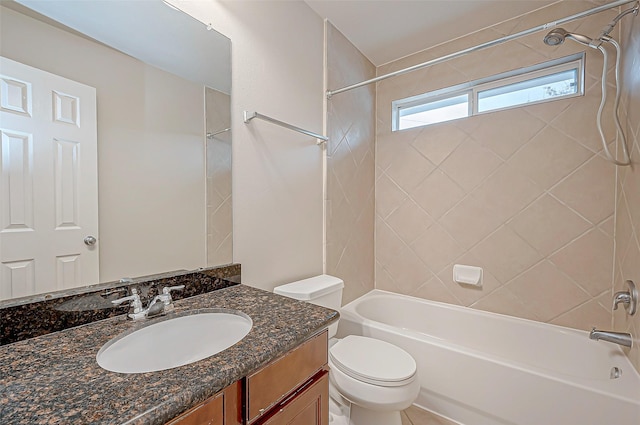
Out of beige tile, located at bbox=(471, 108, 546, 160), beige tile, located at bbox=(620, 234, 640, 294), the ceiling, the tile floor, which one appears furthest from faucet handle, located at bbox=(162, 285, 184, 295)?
beige tile, located at bbox=(471, 108, 546, 160)

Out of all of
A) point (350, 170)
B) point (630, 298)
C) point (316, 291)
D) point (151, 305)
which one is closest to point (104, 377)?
point (151, 305)

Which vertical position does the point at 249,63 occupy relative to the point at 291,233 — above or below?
above

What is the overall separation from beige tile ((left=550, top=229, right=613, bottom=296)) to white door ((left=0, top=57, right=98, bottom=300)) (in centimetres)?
249

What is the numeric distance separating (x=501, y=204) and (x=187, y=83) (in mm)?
2083

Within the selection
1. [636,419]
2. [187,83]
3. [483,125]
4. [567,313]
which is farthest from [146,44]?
[567,313]

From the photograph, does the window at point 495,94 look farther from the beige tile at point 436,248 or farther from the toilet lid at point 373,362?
the toilet lid at point 373,362

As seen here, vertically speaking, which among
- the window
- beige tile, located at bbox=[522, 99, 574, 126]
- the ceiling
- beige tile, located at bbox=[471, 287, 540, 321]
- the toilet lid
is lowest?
the toilet lid

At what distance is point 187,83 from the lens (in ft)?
3.85

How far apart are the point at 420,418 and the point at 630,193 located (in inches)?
65.7

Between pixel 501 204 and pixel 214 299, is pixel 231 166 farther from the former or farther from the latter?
pixel 501 204

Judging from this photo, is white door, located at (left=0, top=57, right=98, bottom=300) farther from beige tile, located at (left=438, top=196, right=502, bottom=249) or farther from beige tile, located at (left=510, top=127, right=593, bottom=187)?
beige tile, located at (left=510, top=127, right=593, bottom=187)

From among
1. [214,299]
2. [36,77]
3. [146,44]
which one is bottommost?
[214,299]

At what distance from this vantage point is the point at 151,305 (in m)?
0.93

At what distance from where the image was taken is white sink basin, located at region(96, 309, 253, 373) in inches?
30.7
